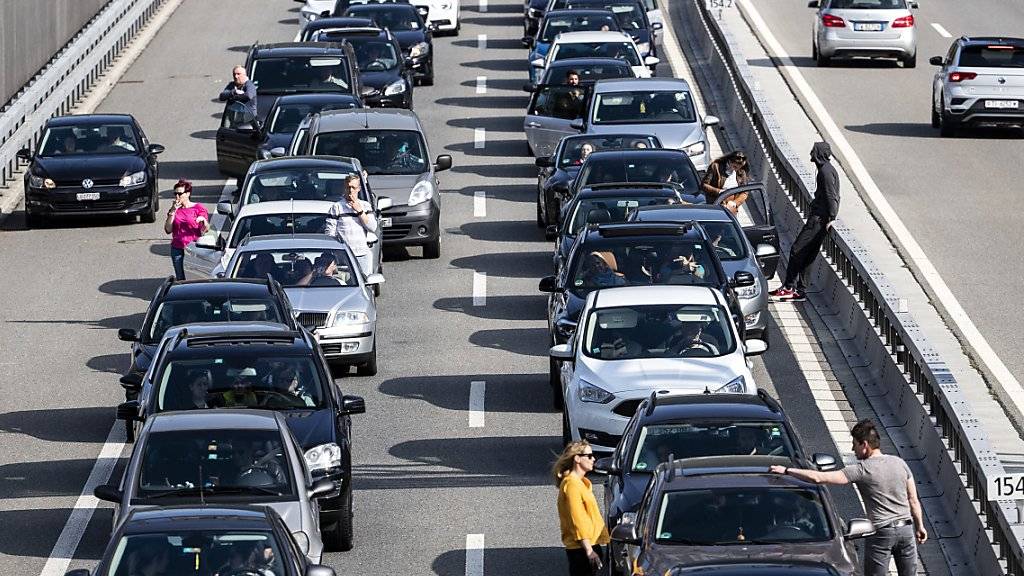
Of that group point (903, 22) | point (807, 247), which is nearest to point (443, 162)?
point (807, 247)

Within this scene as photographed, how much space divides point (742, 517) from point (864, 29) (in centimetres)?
3076

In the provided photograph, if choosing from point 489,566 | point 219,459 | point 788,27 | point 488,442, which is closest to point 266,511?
point 219,459

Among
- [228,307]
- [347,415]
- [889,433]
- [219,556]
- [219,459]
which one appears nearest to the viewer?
[219,556]

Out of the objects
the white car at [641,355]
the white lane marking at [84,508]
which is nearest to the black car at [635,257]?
the white car at [641,355]

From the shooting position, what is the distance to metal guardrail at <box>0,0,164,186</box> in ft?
109

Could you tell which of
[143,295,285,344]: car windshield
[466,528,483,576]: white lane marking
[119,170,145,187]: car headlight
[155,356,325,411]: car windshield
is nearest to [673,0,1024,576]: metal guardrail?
[466,528,483,576]: white lane marking

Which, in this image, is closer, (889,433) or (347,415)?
(347,415)

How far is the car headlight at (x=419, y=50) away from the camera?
136ft

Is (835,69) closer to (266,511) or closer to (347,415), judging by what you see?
(347,415)

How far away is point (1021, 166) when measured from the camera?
108 ft

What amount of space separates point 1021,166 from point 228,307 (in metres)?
16.9

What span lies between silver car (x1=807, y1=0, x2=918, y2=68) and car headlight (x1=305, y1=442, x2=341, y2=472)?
27816 mm

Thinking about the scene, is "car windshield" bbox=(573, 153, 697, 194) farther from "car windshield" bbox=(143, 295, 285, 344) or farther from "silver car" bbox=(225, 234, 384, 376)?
"car windshield" bbox=(143, 295, 285, 344)

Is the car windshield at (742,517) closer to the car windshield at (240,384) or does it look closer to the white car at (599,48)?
the car windshield at (240,384)
